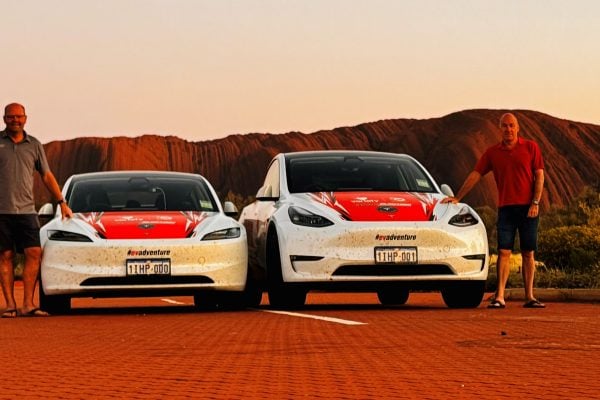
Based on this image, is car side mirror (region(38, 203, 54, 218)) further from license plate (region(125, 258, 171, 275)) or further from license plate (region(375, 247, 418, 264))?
license plate (region(375, 247, 418, 264))

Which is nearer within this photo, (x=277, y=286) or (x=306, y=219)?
(x=306, y=219)

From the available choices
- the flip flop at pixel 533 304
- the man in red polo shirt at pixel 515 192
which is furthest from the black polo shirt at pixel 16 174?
the flip flop at pixel 533 304

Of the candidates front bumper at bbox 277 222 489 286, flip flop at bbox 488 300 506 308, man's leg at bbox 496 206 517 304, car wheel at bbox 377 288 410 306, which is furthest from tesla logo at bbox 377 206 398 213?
car wheel at bbox 377 288 410 306

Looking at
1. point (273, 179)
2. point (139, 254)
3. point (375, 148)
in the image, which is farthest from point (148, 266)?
point (375, 148)

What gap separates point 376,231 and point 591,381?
6.25 meters

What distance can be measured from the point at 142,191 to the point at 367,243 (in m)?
2.72

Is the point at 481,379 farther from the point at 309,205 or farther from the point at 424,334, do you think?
the point at 309,205

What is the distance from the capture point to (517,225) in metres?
14.1

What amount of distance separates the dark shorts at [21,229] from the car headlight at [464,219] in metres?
4.37

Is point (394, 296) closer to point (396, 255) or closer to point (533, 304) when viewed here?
point (533, 304)

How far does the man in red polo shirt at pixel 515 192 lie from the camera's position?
13.8 metres

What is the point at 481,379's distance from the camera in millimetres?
6758

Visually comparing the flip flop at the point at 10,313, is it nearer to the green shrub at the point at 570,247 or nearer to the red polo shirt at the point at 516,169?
the red polo shirt at the point at 516,169

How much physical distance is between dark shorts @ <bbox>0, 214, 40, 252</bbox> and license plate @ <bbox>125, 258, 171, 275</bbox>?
1.13 metres
